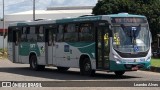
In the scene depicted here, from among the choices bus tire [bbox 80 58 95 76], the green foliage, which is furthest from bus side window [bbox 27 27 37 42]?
the green foliage

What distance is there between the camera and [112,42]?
20844 mm

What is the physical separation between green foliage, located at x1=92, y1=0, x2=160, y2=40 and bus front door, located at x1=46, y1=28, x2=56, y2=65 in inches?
1109

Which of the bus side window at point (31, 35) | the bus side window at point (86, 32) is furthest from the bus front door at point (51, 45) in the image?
the bus side window at point (86, 32)

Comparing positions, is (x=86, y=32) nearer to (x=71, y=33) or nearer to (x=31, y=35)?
(x=71, y=33)

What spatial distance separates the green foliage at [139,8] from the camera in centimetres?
5334

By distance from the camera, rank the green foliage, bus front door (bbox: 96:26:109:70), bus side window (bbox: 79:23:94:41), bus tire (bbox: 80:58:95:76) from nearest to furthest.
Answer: bus front door (bbox: 96:26:109:70), bus side window (bbox: 79:23:94:41), bus tire (bbox: 80:58:95:76), the green foliage

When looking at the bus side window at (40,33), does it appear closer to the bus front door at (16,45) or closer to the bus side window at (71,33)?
the bus side window at (71,33)

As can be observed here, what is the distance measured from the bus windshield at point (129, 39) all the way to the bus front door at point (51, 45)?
5.73m

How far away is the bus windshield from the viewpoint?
824 inches

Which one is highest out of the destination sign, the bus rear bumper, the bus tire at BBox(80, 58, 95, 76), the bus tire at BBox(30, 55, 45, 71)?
the destination sign

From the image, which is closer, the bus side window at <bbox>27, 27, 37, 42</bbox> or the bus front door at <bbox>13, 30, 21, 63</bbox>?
the bus side window at <bbox>27, 27, 37, 42</bbox>

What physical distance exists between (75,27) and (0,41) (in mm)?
71331

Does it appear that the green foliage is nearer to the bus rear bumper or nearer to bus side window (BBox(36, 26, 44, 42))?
bus side window (BBox(36, 26, 44, 42))

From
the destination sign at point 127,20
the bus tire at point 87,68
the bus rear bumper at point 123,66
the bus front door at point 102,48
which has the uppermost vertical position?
the destination sign at point 127,20
